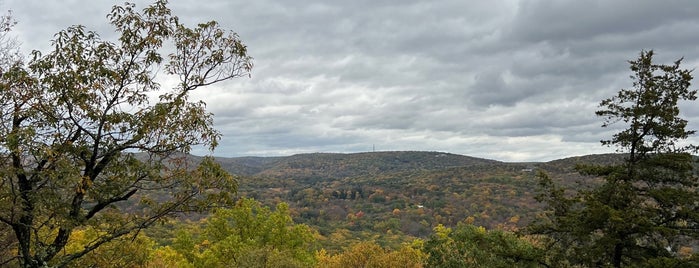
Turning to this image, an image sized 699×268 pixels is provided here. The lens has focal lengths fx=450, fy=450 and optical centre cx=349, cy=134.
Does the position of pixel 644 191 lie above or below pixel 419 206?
above

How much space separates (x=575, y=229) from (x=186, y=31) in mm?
→ 16529

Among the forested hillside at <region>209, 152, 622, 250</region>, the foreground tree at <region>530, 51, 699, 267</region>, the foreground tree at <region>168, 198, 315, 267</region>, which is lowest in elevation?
the forested hillside at <region>209, 152, 622, 250</region>

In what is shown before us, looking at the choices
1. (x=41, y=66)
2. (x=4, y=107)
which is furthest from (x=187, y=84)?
(x=4, y=107)

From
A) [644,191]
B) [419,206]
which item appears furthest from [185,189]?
Result: [419,206]

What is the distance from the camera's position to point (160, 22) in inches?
487

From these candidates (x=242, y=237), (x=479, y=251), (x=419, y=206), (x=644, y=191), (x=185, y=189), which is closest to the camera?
(x=185, y=189)

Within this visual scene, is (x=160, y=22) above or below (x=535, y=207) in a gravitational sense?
above

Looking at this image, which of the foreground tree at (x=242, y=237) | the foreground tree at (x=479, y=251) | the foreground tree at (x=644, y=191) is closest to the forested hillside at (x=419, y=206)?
the foreground tree at (x=242, y=237)

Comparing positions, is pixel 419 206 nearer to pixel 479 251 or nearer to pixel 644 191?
pixel 479 251

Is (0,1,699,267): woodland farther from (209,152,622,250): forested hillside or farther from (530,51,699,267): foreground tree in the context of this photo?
(209,152,622,250): forested hillside

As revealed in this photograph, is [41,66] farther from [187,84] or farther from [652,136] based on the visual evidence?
[652,136]

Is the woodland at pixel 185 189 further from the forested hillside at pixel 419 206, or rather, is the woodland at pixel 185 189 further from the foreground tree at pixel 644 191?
the forested hillside at pixel 419 206

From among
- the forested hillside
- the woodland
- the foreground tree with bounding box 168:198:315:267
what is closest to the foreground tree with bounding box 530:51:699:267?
the woodland

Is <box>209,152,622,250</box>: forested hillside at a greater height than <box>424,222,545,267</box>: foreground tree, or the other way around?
<box>424,222,545,267</box>: foreground tree
